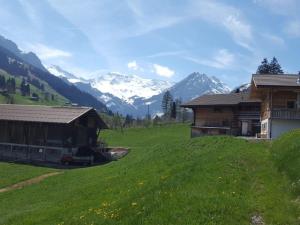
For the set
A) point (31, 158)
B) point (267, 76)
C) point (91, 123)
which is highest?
point (267, 76)

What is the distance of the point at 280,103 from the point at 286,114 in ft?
9.24

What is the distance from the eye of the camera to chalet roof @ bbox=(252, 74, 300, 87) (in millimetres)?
49406

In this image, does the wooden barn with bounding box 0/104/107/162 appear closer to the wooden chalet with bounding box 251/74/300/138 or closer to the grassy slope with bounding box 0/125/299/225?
the wooden chalet with bounding box 251/74/300/138

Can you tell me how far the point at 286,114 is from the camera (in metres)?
48.5

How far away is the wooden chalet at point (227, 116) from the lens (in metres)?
70.8

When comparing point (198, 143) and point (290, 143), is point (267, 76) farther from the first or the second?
point (290, 143)

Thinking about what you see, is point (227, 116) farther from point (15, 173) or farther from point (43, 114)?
point (15, 173)

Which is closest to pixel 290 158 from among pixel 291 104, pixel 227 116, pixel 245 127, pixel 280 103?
pixel 280 103

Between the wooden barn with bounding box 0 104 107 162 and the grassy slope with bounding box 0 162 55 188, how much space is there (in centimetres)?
982

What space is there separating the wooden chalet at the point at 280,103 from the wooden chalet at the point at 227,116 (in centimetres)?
1748

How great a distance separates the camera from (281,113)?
48.7 m

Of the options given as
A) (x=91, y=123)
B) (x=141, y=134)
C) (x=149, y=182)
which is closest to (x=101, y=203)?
(x=149, y=182)

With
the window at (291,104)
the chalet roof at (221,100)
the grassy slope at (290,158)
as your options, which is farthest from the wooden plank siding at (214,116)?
the grassy slope at (290,158)

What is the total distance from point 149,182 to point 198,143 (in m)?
14.8
